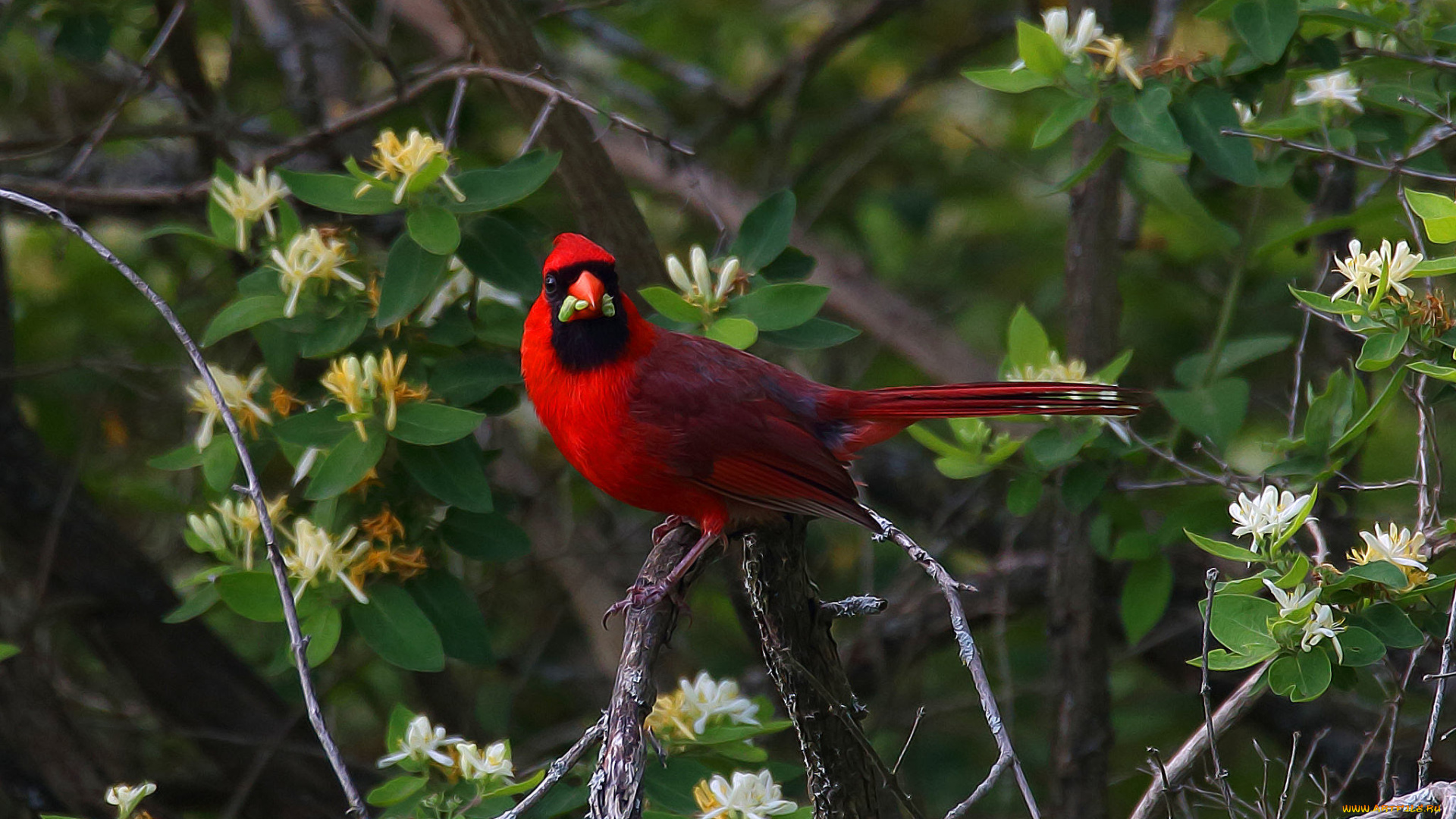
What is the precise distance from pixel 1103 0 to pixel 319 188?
2159 millimetres

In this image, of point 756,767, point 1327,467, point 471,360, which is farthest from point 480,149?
point 1327,467

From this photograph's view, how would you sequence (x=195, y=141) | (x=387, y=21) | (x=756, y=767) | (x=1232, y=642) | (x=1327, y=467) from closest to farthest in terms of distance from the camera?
(x=1232, y=642)
(x=1327, y=467)
(x=756, y=767)
(x=387, y=21)
(x=195, y=141)

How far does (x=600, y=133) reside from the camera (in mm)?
3037

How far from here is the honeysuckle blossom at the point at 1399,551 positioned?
215 centimetres

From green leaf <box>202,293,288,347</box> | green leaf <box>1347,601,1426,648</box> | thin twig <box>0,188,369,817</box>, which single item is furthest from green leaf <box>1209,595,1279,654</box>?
green leaf <box>202,293,288,347</box>

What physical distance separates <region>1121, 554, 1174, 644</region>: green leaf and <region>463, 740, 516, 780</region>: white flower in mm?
1656

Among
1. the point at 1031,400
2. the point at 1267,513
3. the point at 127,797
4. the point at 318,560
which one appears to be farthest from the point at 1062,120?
the point at 127,797

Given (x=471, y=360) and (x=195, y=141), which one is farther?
(x=195, y=141)

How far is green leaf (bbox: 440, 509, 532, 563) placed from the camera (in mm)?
2768

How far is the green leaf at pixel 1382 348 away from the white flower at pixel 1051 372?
667 mm

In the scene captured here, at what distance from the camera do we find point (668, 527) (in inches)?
123

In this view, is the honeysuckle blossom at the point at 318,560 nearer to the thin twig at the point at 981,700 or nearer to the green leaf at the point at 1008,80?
the thin twig at the point at 981,700

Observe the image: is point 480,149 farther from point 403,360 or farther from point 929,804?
point 929,804

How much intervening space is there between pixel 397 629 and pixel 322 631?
14cm
